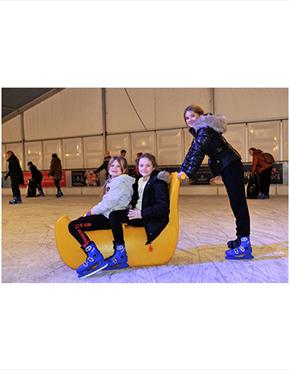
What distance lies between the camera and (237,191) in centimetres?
224

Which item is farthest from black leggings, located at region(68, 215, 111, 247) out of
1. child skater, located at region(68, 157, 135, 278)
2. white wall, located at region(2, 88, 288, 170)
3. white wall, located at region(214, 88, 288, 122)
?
white wall, located at region(214, 88, 288, 122)

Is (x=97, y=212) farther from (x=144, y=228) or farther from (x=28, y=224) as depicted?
(x=28, y=224)

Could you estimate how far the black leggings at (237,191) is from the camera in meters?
2.22

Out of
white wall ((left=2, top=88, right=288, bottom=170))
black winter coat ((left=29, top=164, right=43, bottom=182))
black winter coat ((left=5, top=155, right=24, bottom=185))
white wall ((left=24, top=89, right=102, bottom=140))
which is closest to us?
black winter coat ((left=5, top=155, right=24, bottom=185))

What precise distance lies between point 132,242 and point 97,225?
0.25 meters

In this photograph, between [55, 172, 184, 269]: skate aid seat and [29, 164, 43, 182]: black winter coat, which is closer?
[55, 172, 184, 269]: skate aid seat

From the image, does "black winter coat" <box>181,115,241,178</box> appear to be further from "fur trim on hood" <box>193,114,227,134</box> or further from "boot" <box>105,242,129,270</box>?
"boot" <box>105,242,129,270</box>

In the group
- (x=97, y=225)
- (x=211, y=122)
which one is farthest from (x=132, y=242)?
(x=211, y=122)

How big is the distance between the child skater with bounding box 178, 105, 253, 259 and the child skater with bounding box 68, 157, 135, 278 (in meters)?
0.44

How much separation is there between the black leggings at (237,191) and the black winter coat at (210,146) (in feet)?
0.15

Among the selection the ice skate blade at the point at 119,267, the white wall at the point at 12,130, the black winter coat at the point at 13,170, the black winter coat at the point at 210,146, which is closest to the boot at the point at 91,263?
the ice skate blade at the point at 119,267

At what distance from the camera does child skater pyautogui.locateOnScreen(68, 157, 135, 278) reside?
6.42 feet

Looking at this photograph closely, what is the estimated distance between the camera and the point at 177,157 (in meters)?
8.61

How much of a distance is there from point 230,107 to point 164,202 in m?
6.69
